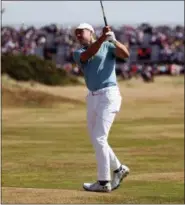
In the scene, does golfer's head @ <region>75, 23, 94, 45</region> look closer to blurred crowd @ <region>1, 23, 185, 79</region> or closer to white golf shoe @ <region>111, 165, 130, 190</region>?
white golf shoe @ <region>111, 165, 130, 190</region>

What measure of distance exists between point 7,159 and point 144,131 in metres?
10.9

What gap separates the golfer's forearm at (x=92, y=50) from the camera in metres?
10.7

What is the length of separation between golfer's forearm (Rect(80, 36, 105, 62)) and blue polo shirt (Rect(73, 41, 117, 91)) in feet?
0.26

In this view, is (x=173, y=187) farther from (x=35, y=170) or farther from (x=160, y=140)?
(x=160, y=140)

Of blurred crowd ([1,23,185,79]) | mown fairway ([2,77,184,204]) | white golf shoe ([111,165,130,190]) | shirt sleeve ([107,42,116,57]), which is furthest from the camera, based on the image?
blurred crowd ([1,23,185,79])

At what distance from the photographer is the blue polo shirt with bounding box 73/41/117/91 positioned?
36.2 ft

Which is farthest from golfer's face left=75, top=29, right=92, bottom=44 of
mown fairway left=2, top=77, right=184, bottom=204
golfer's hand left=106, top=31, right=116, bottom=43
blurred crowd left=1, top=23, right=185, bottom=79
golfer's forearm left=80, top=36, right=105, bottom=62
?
blurred crowd left=1, top=23, right=185, bottom=79

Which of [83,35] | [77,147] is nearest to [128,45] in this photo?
[77,147]

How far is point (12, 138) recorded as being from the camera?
76.2 ft

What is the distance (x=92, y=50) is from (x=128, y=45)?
5377 centimetres

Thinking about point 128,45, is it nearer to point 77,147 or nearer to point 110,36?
point 77,147

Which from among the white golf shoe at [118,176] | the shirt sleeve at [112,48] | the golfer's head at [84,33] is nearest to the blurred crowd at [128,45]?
the white golf shoe at [118,176]

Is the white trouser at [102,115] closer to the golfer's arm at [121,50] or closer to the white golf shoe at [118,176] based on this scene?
the white golf shoe at [118,176]

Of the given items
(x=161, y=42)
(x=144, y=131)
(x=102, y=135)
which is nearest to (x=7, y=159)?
(x=102, y=135)
